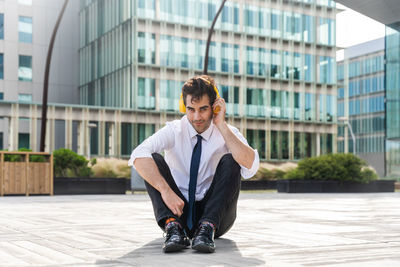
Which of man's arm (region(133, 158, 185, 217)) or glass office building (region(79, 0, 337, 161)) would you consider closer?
man's arm (region(133, 158, 185, 217))

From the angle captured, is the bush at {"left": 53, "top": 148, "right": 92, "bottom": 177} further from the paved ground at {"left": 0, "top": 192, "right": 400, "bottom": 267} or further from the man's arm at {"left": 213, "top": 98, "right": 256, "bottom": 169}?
the man's arm at {"left": 213, "top": 98, "right": 256, "bottom": 169}

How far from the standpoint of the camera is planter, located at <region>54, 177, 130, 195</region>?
2125 cm

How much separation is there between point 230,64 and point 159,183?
4288 centimetres

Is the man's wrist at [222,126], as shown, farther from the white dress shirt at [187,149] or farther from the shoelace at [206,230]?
the shoelace at [206,230]

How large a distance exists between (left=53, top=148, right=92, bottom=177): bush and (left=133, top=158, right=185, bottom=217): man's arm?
18.4 m

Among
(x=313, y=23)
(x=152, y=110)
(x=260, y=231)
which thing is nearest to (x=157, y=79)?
(x=152, y=110)

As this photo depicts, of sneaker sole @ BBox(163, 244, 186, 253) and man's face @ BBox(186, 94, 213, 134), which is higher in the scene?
man's face @ BBox(186, 94, 213, 134)

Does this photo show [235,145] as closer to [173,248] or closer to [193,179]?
[193,179]

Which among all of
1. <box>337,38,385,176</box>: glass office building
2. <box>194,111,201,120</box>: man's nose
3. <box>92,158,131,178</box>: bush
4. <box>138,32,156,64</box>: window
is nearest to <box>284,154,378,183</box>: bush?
<box>92,158,131,178</box>: bush

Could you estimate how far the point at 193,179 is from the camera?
15.5ft

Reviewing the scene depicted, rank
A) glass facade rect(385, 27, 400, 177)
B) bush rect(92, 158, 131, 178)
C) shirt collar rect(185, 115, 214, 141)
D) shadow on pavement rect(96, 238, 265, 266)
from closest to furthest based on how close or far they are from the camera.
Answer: shadow on pavement rect(96, 238, 265, 266) < shirt collar rect(185, 115, 214, 141) < bush rect(92, 158, 131, 178) < glass facade rect(385, 27, 400, 177)

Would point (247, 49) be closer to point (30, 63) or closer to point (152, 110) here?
point (152, 110)

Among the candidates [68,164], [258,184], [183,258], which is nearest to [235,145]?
[183,258]

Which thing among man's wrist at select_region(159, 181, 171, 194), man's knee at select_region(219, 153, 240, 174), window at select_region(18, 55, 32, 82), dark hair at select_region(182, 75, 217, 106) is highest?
window at select_region(18, 55, 32, 82)
